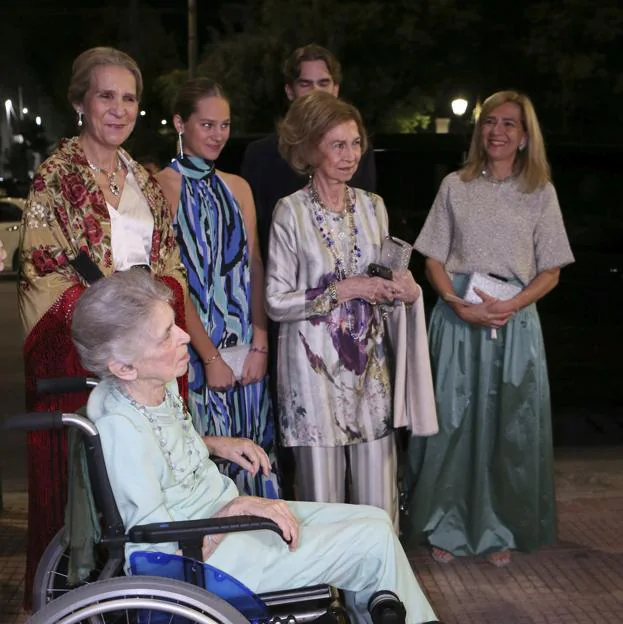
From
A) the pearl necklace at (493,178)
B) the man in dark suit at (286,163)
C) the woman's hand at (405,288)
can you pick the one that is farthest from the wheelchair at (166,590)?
the pearl necklace at (493,178)

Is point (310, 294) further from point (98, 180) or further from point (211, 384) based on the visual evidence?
point (98, 180)

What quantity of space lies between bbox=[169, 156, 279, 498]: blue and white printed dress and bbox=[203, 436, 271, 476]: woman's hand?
74cm

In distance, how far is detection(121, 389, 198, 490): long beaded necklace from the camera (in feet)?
9.11

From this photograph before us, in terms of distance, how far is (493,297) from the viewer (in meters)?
4.23

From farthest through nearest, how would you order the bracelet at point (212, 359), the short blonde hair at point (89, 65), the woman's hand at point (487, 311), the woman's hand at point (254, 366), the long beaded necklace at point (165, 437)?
the woman's hand at point (487, 311), the woman's hand at point (254, 366), the bracelet at point (212, 359), the short blonde hair at point (89, 65), the long beaded necklace at point (165, 437)

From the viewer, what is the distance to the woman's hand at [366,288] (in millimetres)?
3691

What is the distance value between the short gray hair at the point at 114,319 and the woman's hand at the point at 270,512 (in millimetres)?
459

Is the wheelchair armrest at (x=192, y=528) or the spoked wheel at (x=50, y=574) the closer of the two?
the wheelchair armrest at (x=192, y=528)

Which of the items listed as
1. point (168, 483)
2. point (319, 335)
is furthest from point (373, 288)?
point (168, 483)

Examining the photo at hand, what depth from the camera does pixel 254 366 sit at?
3.98m

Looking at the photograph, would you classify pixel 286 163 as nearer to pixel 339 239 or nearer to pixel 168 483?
pixel 339 239

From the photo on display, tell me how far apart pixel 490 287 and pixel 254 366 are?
102 centimetres

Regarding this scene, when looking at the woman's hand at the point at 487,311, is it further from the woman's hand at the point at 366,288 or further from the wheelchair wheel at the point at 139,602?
the wheelchair wheel at the point at 139,602

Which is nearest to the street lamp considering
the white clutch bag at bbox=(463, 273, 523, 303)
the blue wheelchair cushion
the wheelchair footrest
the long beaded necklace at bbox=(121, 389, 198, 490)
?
the white clutch bag at bbox=(463, 273, 523, 303)
